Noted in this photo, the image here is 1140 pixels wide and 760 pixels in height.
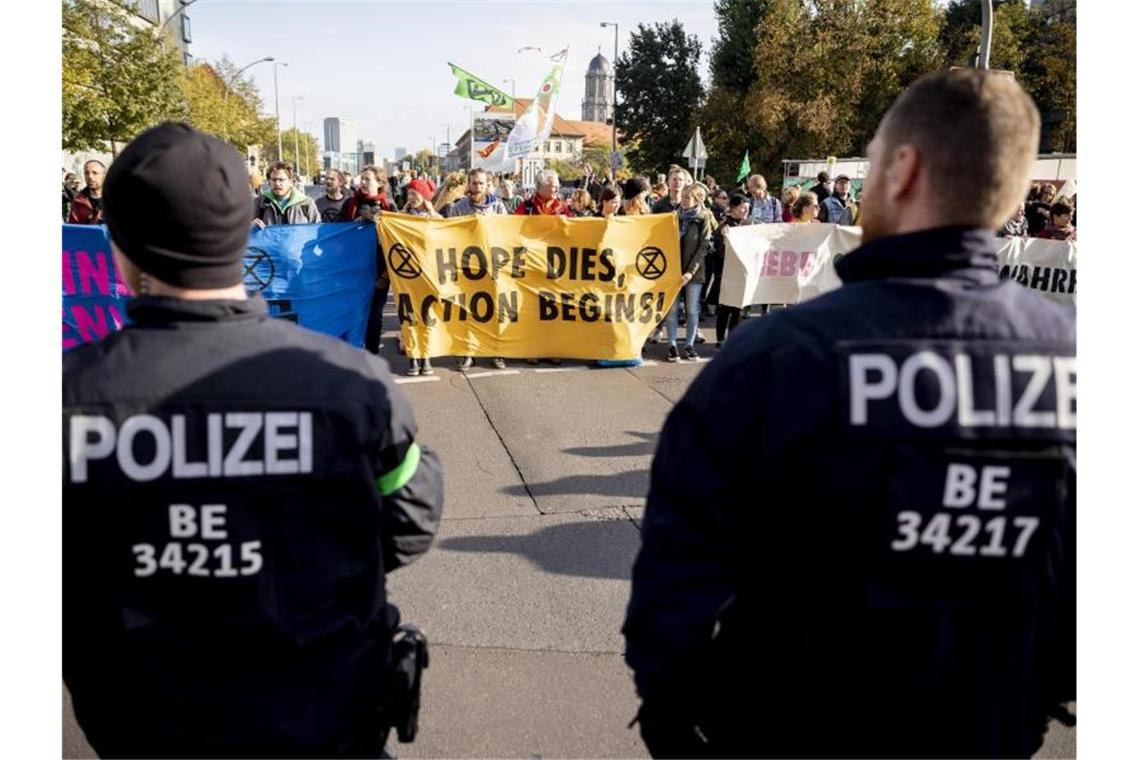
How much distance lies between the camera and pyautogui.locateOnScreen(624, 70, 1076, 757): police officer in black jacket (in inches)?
55.7

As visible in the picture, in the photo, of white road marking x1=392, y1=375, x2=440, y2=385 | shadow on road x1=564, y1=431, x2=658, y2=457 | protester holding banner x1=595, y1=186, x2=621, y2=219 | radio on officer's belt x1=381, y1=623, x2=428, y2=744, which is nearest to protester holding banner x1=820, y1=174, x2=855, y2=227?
protester holding banner x1=595, y1=186, x2=621, y2=219

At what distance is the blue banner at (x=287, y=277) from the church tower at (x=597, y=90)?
5595 inches

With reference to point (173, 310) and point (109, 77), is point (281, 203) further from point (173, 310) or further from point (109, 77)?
point (109, 77)

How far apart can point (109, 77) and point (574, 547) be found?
69.8ft

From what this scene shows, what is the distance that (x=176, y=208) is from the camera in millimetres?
1507

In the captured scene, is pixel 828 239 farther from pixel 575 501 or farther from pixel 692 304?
pixel 575 501

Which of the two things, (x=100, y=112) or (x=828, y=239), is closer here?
(x=828, y=239)

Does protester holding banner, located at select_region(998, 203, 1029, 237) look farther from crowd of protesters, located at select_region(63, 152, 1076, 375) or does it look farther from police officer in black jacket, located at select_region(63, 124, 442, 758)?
police officer in black jacket, located at select_region(63, 124, 442, 758)

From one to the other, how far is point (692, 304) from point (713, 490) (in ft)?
25.2

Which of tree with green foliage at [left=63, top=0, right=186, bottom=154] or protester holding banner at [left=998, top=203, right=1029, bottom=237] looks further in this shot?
tree with green foliage at [left=63, top=0, right=186, bottom=154]

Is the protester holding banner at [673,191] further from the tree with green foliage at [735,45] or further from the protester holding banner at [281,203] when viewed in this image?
the tree with green foliage at [735,45]

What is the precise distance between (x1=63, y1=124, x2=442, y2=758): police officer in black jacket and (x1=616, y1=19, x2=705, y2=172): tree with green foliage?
5580cm
